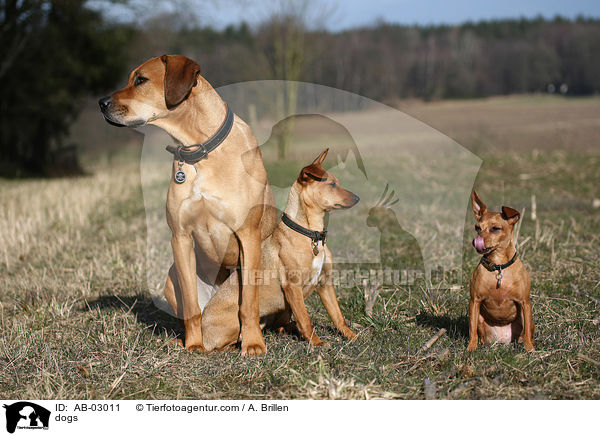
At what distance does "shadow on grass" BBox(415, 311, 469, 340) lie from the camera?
433cm

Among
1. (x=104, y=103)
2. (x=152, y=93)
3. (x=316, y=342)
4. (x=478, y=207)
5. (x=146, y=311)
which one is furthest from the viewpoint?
(x=146, y=311)

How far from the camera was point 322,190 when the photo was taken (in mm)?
3793

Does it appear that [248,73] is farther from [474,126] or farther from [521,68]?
[474,126]

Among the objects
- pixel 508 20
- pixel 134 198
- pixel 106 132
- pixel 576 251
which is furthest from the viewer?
pixel 106 132

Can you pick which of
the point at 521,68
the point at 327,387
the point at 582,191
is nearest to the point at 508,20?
the point at 521,68

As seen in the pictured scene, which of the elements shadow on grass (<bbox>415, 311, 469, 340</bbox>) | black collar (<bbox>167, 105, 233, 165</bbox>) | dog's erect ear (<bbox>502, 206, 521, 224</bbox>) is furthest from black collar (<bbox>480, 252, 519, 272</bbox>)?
black collar (<bbox>167, 105, 233, 165</bbox>)

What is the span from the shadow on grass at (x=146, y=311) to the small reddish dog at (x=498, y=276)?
7.59ft

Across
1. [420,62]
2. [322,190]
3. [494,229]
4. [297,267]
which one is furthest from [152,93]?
[420,62]

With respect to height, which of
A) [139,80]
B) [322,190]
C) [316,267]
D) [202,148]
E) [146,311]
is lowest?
[146,311]

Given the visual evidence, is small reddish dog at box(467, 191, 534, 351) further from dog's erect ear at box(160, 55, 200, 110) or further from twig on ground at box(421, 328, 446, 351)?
dog's erect ear at box(160, 55, 200, 110)

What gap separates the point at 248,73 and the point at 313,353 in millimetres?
14288

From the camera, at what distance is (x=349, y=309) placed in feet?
16.5
